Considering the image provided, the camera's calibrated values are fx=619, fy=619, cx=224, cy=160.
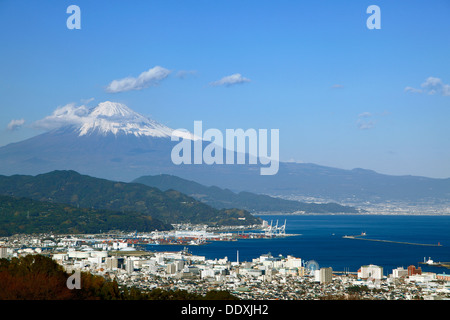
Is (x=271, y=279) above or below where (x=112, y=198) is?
below

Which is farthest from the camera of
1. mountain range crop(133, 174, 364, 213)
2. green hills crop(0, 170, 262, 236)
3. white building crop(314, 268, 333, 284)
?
mountain range crop(133, 174, 364, 213)

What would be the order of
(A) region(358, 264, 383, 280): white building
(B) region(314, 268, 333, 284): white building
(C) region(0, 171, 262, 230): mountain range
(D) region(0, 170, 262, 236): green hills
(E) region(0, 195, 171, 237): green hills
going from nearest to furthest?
(B) region(314, 268, 333, 284): white building, (A) region(358, 264, 383, 280): white building, (E) region(0, 195, 171, 237): green hills, (D) region(0, 170, 262, 236): green hills, (C) region(0, 171, 262, 230): mountain range

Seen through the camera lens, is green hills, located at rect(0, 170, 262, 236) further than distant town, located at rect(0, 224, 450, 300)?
Yes

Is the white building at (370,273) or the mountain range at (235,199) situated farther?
the mountain range at (235,199)

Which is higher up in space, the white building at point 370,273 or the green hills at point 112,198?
the green hills at point 112,198

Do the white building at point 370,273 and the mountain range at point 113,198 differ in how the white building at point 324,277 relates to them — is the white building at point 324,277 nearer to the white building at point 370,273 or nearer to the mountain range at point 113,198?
the white building at point 370,273

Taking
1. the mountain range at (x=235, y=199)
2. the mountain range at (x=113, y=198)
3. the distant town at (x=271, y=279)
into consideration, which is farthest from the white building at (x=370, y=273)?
the mountain range at (x=235, y=199)

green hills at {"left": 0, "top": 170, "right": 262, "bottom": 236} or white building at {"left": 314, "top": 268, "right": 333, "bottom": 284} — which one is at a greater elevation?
green hills at {"left": 0, "top": 170, "right": 262, "bottom": 236}

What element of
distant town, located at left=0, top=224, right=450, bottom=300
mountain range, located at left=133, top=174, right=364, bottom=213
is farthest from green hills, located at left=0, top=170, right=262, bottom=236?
distant town, located at left=0, top=224, right=450, bottom=300

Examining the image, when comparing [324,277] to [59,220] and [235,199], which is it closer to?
[59,220]

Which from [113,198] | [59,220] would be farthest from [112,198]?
[59,220]

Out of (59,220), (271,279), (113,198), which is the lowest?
(271,279)

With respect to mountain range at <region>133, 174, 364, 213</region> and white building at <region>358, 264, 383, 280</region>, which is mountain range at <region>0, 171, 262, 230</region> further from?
white building at <region>358, 264, 383, 280</region>
